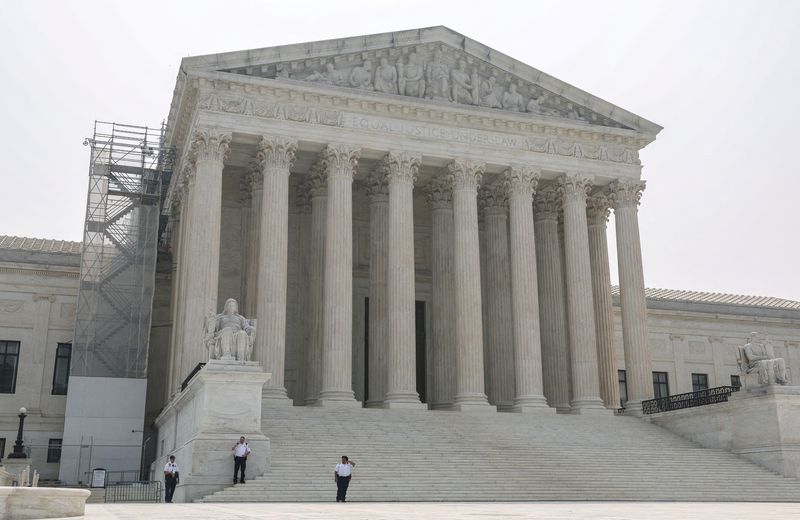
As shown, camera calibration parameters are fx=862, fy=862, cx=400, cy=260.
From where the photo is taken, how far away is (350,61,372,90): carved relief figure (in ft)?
125

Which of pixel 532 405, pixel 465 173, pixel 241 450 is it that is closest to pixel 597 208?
pixel 465 173

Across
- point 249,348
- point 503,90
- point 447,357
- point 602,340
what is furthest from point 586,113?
point 249,348

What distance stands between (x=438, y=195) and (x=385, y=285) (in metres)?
5.60

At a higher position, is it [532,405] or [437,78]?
[437,78]

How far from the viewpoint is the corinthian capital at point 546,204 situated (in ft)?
141

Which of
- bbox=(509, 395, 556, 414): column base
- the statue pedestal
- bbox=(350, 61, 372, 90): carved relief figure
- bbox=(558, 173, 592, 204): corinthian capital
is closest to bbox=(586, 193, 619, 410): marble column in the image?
bbox=(558, 173, 592, 204): corinthian capital

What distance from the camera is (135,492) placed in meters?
28.4

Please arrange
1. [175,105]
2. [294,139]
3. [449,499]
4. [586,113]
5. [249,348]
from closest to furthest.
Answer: [449,499] → [249,348] → [294,139] → [175,105] → [586,113]

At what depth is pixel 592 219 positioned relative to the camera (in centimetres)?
4388

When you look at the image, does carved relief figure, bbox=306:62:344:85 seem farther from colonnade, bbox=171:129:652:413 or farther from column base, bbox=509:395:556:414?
column base, bbox=509:395:556:414

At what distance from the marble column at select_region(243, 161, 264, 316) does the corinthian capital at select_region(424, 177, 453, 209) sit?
849 centimetres

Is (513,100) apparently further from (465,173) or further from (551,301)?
(551,301)

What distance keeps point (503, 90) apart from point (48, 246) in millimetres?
26616

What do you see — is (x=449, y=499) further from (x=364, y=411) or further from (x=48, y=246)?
(x=48, y=246)
